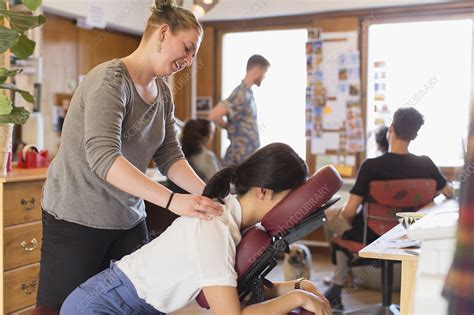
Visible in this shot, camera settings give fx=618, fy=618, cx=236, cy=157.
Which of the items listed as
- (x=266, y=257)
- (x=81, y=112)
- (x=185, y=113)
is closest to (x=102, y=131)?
(x=81, y=112)

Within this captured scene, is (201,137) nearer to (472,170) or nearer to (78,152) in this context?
(78,152)

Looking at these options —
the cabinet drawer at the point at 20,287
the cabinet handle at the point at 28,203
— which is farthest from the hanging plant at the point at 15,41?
the cabinet drawer at the point at 20,287

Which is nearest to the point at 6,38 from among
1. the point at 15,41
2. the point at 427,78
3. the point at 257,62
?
the point at 15,41

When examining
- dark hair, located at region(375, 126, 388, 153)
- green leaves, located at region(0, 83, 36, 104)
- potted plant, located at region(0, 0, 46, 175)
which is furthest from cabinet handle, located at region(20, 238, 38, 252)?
dark hair, located at region(375, 126, 388, 153)

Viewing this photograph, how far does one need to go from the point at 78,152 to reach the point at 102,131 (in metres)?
0.18

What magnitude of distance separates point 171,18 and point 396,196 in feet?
5.64

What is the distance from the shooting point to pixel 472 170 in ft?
2.79

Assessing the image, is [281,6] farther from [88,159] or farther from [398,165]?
[88,159]

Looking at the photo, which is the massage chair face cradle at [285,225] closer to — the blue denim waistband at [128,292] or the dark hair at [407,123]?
the blue denim waistband at [128,292]

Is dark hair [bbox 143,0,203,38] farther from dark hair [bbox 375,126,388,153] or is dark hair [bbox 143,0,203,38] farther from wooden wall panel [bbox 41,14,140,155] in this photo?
wooden wall panel [bbox 41,14,140,155]

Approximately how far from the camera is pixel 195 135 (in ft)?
12.0

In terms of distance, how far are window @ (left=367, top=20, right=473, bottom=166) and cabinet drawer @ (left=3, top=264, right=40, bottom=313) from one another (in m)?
2.71

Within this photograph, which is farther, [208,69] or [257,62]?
[208,69]

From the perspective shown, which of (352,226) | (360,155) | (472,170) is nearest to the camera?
(472,170)
